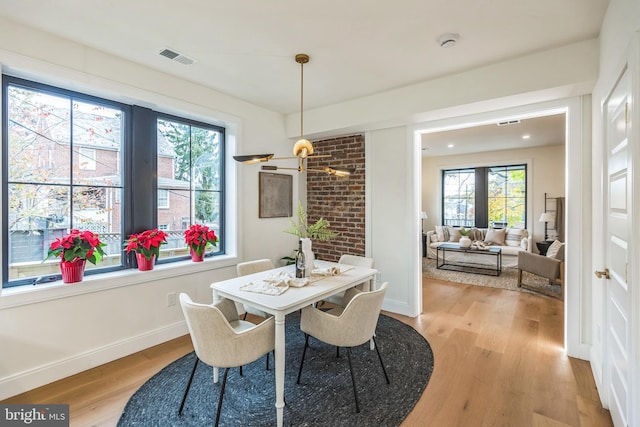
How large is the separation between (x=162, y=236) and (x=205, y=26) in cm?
179

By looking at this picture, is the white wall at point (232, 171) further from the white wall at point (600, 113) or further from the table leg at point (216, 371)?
the table leg at point (216, 371)

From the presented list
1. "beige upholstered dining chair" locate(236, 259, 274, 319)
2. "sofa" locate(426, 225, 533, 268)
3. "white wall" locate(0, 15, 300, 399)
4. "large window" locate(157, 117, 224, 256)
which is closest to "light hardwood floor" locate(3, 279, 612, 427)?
"white wall" locate(0, 15, 300, 399)

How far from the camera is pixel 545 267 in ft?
14.7

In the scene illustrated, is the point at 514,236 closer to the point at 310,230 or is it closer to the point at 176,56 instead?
the point at 310,230

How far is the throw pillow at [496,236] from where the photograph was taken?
6688 mm

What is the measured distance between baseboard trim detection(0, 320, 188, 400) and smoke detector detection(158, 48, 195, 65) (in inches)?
96.9

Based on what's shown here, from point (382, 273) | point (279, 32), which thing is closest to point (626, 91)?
point (279, 32)

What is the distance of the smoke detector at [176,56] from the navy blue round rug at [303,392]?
2.56 meters

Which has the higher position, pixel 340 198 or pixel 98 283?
pixel 340 198

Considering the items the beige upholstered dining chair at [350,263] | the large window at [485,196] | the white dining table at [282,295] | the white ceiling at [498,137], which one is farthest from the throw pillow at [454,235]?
the white dining table at [282,295]

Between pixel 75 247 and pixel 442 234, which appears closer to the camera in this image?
pixel 75 247

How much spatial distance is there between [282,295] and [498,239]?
20.4 feet

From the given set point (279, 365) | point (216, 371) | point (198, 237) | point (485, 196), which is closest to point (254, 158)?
point (198, 237)

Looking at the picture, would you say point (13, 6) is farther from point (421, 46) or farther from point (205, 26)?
point (421, 46)
